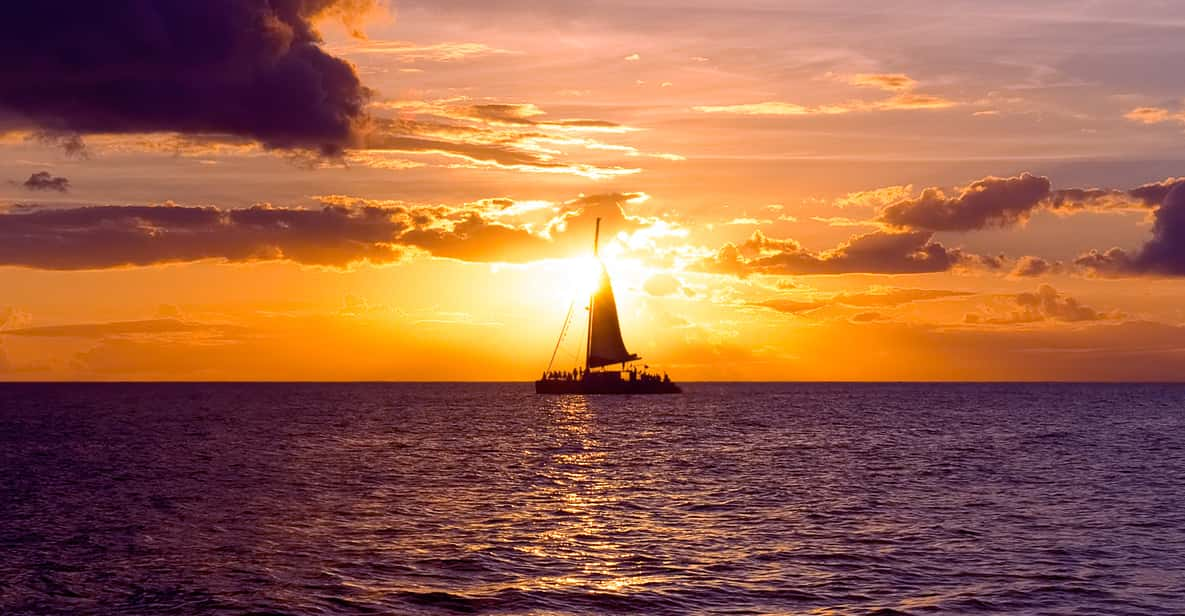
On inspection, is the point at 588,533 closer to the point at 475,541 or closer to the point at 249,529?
the point at 475,541

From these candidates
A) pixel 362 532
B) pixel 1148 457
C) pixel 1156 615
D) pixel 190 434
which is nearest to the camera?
pixel 1156 615

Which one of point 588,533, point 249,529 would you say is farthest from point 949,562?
point 249,529

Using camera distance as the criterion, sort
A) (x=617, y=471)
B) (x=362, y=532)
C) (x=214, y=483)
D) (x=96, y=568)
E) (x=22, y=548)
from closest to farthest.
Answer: (x=96, y=568) < (x=22, y=548) < (x=362, y=532) < (x=214, y=483) < (x=617, y=471)

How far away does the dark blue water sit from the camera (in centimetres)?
3694

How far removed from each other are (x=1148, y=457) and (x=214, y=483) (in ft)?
239

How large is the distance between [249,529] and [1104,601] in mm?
34709

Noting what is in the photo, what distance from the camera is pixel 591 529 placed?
51.0 metres

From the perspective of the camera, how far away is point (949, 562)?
42750 millimetres

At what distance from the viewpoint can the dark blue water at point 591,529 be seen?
3694 cm

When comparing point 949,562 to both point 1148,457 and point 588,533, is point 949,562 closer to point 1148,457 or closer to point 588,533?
point 588,533

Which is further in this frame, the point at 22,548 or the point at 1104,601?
the point at 22,548

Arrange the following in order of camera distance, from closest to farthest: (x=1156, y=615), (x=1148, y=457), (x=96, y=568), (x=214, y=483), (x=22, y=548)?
(x=1156, y=615), (x=96, y=568), (x=22, y=548), (x=214, y=483), (x=1148, y=457)

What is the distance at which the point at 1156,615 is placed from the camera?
113 ft

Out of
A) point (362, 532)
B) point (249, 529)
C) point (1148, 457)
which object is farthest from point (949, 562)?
point (1148, 457)
